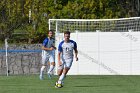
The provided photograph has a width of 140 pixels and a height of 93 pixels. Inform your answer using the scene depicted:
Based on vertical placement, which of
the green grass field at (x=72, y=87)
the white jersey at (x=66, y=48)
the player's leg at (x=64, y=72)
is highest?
the white jersey at (x=66, y=48)

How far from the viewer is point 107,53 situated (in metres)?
26.4

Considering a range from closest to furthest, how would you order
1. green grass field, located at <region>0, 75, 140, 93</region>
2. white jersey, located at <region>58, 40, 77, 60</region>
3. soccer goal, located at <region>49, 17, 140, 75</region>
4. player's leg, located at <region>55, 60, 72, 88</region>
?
green grass field, located at <region>0, 75, 140, 93</region>
player's leg, located at <region>55, 60, 72, 88</region>
white jersey, located at <region>58, 40, 77, 60</region>
soccer goal, located at <region>49, 17, 140, 75</region>

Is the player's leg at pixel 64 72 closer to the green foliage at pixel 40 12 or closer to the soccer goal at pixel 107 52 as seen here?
the soccer goal at pixel 107 52

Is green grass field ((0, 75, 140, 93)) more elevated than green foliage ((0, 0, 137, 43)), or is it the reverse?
green foliage ((0, 0, 137, 43))

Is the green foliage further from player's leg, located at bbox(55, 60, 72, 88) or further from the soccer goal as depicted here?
player's leg, located at bbox(55, 60, 72, 88)

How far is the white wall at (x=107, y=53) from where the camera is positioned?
26.2 meters

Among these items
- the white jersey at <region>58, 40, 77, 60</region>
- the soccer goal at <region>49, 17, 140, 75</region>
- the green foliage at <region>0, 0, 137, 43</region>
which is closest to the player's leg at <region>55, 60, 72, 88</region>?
the white jersey at <region>58, 40, 77, 60</region>

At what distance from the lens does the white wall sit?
86.1ft

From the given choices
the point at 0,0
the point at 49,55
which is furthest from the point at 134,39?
the point at 0,0

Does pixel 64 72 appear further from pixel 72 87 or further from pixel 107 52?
pixel 107 52

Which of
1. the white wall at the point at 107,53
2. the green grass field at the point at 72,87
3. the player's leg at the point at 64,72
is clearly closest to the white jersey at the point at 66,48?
the player's leg at the point at 64,72

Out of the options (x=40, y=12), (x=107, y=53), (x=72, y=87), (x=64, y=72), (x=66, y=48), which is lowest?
(x=72, y=87)

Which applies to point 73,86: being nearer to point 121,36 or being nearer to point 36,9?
point 121,36

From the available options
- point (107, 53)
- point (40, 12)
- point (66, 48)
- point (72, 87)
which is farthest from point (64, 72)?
point (40, 12)
